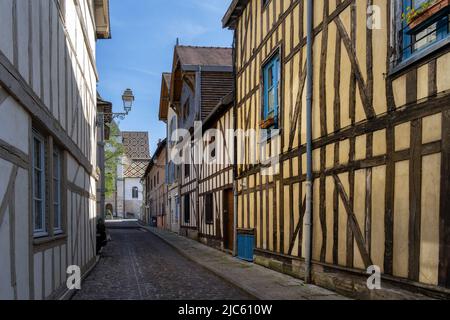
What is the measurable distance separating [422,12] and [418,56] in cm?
47

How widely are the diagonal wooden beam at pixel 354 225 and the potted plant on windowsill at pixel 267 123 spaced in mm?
3076

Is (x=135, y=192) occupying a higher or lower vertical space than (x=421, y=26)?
lower

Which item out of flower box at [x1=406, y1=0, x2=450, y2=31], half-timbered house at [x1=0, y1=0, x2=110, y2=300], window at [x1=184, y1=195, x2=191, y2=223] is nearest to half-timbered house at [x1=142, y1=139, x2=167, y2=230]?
window at [x1=184, y1=195, x2=191, y2=223]

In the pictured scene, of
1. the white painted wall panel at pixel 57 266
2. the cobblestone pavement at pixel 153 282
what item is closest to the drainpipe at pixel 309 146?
the cobblestone pavement at pixel 153 282

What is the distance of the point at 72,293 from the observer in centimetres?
757

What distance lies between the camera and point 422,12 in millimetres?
5227

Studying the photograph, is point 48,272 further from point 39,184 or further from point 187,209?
point 187,209

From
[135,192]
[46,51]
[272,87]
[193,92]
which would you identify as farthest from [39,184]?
[135,192]

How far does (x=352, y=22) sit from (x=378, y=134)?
174 cm

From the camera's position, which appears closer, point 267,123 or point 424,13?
point 424,13

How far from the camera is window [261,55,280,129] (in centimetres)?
1020

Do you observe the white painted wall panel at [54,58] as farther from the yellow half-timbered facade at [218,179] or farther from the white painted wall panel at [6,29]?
the yellow half-timbered facade at [218,179]

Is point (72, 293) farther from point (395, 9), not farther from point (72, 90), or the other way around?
point (395, 9)

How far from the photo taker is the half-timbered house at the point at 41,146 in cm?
403
